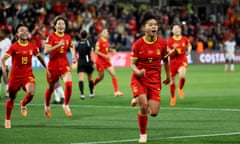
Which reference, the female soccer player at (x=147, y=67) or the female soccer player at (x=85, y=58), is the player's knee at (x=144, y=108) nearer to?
the female soccer player at (x=147, y=67)

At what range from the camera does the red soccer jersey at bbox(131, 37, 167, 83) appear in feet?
44.0

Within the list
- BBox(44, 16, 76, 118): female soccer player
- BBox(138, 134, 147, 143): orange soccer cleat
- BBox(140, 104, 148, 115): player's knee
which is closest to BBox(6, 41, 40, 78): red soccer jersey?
BBox(44, 16, 76, 118): female soccer player

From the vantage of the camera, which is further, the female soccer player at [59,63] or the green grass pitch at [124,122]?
the female soccer player at [59,63]

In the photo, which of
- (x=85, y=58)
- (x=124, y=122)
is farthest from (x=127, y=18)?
(x=124, y=122)

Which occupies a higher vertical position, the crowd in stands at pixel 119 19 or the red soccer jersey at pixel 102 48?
the crowd in stands at pixel 119 19

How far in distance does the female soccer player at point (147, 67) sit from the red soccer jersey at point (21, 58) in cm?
336

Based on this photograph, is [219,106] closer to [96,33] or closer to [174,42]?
[174,42]

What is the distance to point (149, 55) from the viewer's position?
13492 mm

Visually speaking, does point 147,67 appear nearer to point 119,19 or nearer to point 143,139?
point 143,139

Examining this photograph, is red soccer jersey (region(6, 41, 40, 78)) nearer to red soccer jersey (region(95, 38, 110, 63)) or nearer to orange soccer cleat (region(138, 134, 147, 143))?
orange soccer cleat (region(138, 134, 147, 143))

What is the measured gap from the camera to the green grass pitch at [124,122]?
1367 cm

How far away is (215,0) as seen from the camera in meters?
58.0

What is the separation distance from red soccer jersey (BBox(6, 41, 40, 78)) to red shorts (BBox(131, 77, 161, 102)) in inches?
135

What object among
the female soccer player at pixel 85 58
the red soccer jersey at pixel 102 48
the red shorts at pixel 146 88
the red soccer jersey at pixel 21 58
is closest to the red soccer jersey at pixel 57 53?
the red soccer jersey at pixel 21 58
